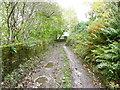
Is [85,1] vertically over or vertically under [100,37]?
over

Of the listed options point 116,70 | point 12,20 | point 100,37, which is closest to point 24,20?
point 12,20

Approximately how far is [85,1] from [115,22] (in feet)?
28.1

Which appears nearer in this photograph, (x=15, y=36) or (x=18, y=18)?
(x=15, y=36)

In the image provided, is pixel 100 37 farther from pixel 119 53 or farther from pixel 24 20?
pixel 24 20

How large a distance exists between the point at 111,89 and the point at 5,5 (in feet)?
15.3

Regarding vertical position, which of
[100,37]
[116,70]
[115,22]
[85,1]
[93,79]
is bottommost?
[93,79]

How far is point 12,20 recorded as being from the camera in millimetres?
3611

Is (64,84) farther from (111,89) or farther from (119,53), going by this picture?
(119,53)

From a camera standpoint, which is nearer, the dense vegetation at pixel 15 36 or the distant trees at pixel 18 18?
the dense vegetation at pixel 15 36

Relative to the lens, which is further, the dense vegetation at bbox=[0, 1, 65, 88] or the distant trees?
the distant trees

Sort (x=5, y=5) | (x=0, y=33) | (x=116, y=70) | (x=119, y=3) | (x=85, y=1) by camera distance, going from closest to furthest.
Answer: (x=116, y=70), (x=0, y=33), (x=5, y=5), (x=119, y=3), (x=85, y=1)

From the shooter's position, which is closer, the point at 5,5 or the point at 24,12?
the point at 5,5

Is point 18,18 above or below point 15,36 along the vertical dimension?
above

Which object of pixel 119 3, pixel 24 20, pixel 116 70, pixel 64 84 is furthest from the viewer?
pixel 24 20
